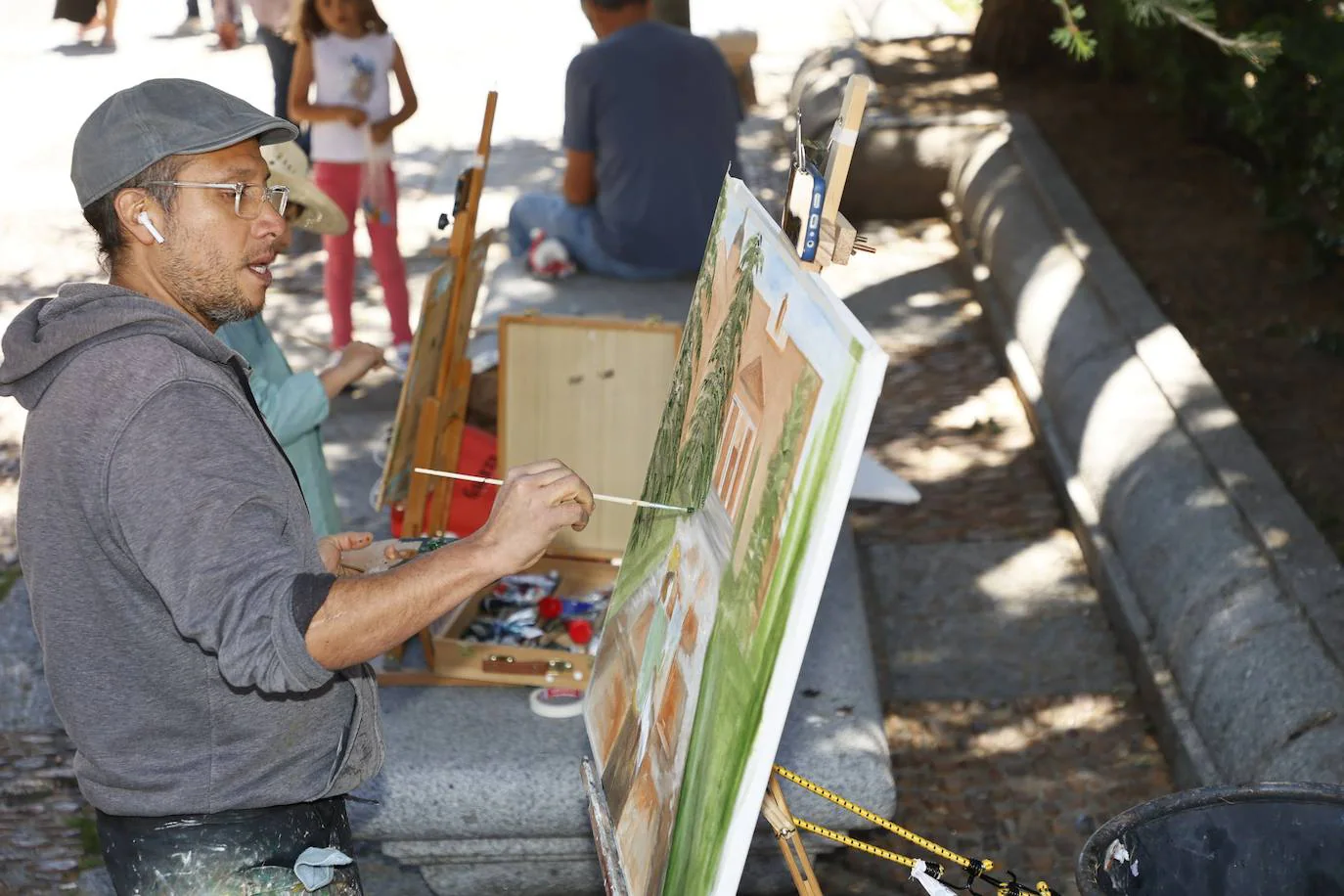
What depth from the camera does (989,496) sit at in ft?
18.2

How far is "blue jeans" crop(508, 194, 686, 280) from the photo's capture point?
6.46 metres

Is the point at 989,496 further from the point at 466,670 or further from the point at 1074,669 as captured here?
the point at 466,670

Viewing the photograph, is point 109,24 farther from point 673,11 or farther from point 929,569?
point 929,569

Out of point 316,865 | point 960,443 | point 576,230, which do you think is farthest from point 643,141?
point 316,865

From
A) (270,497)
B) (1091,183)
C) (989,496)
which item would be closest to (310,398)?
(270,497)

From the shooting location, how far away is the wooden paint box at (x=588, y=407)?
4445mm

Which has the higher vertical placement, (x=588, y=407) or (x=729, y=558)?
(x=729, y=558)

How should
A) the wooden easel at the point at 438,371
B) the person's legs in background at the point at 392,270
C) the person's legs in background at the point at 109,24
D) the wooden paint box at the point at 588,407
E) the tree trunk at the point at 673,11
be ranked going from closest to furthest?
1. the wooden easel at the point at 438,371
2. the wooden paint box at the point at 588,407
3. the person's legs in background at the point at 392,270
4. the tree trunk at the point at 673,11
5. the person's legs in background at the point at 109,24

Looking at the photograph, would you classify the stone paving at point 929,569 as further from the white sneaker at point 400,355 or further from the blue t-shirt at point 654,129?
the blue t-shirt at point 654,129

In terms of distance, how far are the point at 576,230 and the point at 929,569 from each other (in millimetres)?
2289

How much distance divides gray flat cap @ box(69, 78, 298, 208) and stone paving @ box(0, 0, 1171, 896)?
2.19 meters

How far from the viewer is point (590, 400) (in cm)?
452

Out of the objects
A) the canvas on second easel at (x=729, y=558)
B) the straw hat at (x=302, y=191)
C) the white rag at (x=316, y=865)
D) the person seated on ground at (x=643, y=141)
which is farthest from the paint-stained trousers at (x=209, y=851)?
the person seated on ground at (x=643, y=141)

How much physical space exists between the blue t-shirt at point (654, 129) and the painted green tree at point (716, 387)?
3.67m
